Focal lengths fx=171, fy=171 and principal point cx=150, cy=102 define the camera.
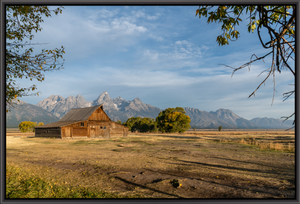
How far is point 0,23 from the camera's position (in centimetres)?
461

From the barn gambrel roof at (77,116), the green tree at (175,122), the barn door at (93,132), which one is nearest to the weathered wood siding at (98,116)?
the barn gambrel roof at (77,116)

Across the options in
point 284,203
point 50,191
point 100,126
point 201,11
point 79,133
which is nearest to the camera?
point 284,203

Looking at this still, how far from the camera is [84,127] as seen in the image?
40.9 metres

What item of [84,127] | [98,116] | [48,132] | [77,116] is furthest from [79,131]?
[48,132]

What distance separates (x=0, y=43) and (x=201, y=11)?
5.77 meters

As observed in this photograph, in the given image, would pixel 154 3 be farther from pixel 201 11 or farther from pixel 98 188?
pixel 98 188

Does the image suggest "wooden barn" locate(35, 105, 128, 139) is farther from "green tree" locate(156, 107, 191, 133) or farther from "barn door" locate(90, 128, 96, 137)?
"green tree" locate(156, 107, 191, 133)

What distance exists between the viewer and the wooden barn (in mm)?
38531

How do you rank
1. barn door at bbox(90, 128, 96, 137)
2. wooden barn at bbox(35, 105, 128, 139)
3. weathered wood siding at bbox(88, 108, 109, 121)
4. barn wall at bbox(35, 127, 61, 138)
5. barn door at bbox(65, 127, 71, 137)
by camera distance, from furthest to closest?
weathered wood siding at bbox(88, 108, 109, 121), barn door at bbox(90, 128, 96, 137), wooden barn at bbox(35, 105, 128, 139), barn door at bbox(65, 127, 71, 137), barn wall at bbox(35, 127, 61, 138)

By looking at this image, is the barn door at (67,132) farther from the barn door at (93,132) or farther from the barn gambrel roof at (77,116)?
the barn door at (93,132)

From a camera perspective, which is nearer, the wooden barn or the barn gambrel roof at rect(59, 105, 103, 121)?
the wooden barn

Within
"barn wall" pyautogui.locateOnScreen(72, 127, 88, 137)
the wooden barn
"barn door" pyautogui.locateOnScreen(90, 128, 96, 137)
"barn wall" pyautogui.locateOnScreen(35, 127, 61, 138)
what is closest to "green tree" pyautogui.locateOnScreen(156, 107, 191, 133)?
the wooden barn

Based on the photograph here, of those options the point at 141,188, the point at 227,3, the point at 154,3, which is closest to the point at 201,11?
the point at 227,3

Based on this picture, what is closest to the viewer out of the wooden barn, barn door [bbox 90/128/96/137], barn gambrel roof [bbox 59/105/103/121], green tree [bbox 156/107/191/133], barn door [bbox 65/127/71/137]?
barn door [bbox 65/127/71/137]
